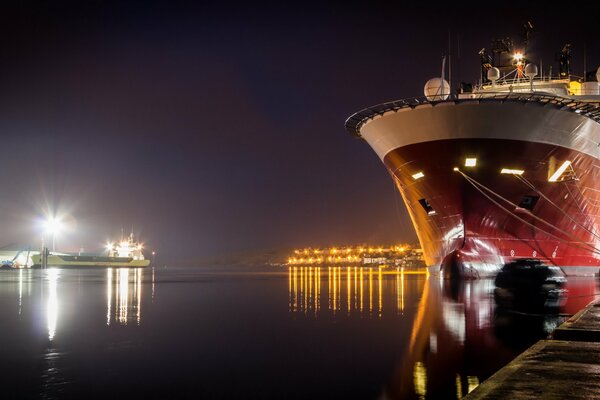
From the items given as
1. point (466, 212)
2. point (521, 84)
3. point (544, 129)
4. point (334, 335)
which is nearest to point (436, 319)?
point (334, 335)

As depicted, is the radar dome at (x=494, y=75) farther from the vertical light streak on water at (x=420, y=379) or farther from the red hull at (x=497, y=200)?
the vertical light streak on water at (x=420, y=379)

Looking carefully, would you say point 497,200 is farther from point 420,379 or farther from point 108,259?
point 108,259

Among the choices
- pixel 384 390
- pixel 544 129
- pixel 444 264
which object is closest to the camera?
pixel 384 390

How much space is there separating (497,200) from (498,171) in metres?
1.74

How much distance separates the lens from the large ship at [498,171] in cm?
3216

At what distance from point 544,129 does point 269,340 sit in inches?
975

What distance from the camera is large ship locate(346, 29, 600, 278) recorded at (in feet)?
105

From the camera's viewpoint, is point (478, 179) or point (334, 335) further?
point (478, 179)

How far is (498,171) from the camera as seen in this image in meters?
32.8

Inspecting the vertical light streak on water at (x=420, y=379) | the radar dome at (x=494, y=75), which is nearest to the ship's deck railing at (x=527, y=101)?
the radar dome at (x=494, y=75)

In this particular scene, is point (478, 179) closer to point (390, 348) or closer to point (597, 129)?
point (597, 129)

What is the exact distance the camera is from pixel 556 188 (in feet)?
112

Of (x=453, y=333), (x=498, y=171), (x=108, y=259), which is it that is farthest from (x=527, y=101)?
(x=108, y=259)

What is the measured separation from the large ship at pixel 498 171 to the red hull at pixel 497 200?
0.19 ft
